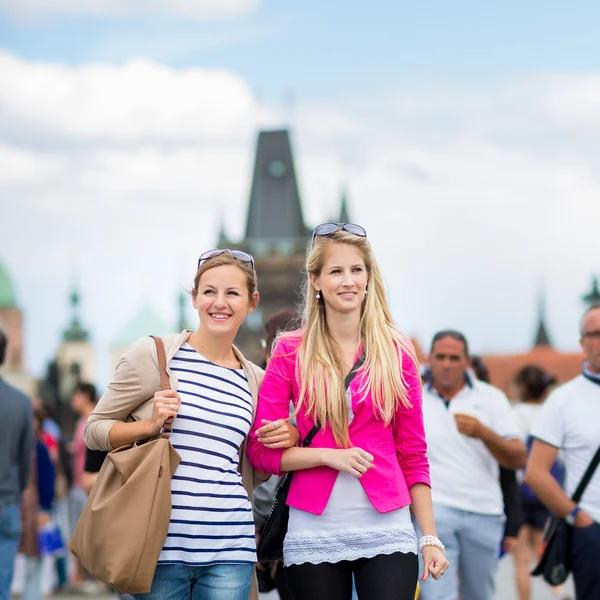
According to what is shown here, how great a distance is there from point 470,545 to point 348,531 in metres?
2.83

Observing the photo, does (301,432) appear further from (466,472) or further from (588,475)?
(466,472)

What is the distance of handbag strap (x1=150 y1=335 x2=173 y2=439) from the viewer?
13.0 ft

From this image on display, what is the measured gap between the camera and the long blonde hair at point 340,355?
392 cm

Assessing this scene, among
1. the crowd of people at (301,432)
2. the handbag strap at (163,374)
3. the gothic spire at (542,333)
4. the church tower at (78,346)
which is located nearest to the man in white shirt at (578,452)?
the crowd of people at (301,432)

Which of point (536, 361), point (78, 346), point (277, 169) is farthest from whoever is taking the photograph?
point (78, 346)

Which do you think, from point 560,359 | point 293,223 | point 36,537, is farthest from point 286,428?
point 293,223

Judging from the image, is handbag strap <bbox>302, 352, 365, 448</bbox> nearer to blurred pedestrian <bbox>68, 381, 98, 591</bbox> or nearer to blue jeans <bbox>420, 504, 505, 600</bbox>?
blue jeans <bbox>420, 504, 505, 600</bbox>

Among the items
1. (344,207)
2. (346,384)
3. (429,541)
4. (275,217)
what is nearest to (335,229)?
(346,384)

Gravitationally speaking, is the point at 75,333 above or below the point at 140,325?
below

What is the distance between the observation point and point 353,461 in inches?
150

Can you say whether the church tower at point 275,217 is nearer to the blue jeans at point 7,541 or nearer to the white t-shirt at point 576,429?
the blue jeans at point 7,541

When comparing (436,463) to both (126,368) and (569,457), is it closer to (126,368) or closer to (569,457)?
(569,457)

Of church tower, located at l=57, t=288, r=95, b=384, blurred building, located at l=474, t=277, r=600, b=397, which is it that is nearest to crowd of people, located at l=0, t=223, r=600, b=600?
blurred building, located at l=474, t=277, r=600, b=397

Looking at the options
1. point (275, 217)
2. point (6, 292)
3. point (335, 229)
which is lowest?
point (335, 229)
